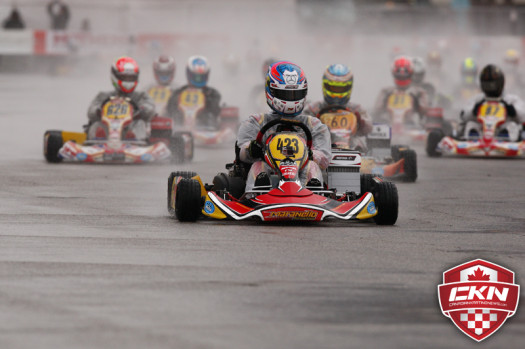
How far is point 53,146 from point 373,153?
3962mm

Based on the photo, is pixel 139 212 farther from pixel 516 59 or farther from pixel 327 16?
pixel 327 16

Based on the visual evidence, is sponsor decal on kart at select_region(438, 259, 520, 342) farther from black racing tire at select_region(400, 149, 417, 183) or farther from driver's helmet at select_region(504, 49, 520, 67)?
driver's helmet at select_region(504, 49, 520, 67)

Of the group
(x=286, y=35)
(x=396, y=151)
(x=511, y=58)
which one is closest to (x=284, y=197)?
(x=396, y=151)

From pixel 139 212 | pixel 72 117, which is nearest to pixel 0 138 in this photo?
pixel 72 117

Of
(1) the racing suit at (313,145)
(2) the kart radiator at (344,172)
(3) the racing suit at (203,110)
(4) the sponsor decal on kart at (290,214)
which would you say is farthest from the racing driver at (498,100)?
(4) the sponsor decal on kart at (290,214)

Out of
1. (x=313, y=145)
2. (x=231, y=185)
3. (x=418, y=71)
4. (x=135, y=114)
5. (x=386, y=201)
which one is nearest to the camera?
(x=386, y=201)

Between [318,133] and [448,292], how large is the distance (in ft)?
12.9

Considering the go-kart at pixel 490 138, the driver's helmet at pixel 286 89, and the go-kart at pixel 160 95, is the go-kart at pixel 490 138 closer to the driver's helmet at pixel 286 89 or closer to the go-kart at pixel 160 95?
the go-kart at pixel 160 95

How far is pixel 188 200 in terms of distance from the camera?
902cm

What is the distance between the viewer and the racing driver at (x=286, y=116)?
9.57m

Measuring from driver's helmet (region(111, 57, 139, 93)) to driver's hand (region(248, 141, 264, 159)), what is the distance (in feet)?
21.0

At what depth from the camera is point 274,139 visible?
9.34 meters

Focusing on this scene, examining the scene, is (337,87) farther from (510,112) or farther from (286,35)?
(286,35)

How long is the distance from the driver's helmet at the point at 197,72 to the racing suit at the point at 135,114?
4.54 meters
